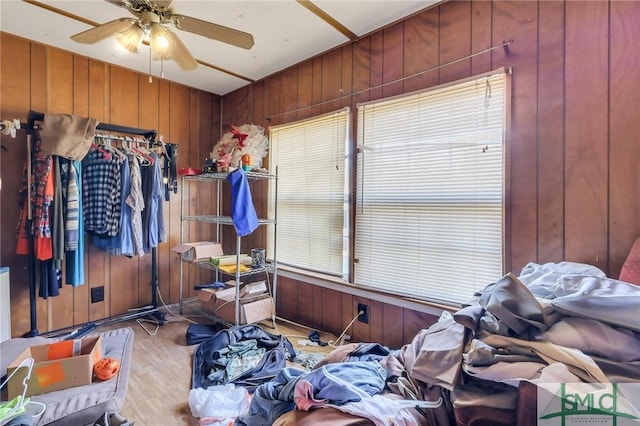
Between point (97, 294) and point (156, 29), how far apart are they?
2373 millimetres

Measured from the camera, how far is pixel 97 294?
2779mm

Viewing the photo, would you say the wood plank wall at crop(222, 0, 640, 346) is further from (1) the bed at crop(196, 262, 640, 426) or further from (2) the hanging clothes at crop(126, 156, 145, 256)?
(2) the hanging clothes at crop(126, 156, 145, 256)

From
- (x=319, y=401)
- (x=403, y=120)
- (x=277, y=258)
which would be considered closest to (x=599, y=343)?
(x=319, y=401)

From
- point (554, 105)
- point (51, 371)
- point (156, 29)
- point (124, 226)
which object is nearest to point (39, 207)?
point (124, 226)

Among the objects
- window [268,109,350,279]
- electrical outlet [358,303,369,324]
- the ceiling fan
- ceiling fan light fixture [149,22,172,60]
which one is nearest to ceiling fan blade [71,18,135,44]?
the ceiling fan

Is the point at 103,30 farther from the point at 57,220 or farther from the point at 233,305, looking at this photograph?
the point at 233,305

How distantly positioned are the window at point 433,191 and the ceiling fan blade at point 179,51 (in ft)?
4.00

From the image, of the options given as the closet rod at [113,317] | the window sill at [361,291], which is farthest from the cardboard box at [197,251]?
the window sill at [361,291]

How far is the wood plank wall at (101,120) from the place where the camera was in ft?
7.73

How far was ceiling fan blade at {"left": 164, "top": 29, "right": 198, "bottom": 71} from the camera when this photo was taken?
1702 mm

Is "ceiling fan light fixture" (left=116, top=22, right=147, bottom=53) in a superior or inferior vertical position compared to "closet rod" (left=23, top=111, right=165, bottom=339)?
superior

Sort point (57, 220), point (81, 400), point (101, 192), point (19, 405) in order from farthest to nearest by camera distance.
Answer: point (101, 192) < point (57, 220) < point (81, 400) < point (19, 405)

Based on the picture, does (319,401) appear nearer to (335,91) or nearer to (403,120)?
(403,120)

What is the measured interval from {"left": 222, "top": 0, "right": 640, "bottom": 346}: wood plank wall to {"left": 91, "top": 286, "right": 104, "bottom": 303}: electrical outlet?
2567mm
